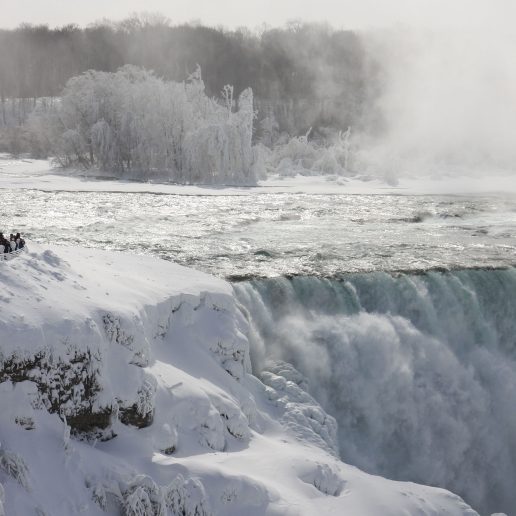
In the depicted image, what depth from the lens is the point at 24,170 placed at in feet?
146

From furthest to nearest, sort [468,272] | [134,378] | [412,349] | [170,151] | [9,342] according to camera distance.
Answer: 1. [170,151]
2. [468,272]
3. [412,349]
4. [134,378]
5. [9,342]

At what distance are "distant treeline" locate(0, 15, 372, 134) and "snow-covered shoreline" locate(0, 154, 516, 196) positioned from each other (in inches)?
1596

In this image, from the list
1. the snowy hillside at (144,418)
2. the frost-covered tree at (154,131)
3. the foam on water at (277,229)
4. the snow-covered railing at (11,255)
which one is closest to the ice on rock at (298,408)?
the snowy hillside at (144,418)

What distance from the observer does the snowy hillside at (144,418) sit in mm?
8992

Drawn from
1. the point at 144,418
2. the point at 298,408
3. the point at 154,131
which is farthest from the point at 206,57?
the point at 144,418

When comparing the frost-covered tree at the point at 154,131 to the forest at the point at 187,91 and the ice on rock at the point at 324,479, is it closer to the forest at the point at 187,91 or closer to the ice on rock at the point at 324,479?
the forest at the point at 187,91

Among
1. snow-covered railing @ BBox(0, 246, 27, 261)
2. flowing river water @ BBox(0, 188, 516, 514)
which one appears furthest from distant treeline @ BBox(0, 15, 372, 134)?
snow-covered railing @ BBox(0, 246, 27, 261)

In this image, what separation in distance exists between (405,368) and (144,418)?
7.97 meters

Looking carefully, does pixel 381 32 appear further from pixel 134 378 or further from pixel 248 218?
pixel 134 378

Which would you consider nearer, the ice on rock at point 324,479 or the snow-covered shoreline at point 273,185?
the ice on rock at point 324,479

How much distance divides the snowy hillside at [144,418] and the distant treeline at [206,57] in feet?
238

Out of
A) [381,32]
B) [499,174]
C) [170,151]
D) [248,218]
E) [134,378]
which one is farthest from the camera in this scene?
[381,32]

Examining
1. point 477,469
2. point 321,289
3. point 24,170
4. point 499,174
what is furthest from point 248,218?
point 499,174

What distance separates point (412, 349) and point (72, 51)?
9325cm
